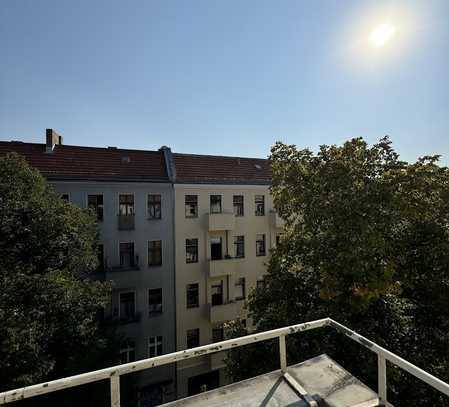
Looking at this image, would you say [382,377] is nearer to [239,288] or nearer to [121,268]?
[121,268]

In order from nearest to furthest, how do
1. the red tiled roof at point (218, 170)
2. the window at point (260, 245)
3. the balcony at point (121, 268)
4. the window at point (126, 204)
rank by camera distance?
the balcony at point (121, 268) < the window at point (126, 204) < the red tiled roof at point (218, 170) < the window at point (260, 245)

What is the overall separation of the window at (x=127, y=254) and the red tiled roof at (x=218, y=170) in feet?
14.4

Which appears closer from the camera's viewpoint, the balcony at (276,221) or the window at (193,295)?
the window at (193,295)

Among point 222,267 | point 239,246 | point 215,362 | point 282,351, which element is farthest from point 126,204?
point 282,351

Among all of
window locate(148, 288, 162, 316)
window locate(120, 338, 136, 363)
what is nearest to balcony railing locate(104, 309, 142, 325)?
window locate(148, 288, 162, 316)

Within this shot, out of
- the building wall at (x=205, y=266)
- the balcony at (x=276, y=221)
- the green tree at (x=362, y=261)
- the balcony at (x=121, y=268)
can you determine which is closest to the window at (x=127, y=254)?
the balcony at (x=121, y=268)

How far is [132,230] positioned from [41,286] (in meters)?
6.88

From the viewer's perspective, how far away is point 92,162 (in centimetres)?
1415

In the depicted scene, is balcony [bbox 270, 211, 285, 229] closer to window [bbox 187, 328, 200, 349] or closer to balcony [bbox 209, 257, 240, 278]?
balcony [bbox 209, 257, 240, 278]

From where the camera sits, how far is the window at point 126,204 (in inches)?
562

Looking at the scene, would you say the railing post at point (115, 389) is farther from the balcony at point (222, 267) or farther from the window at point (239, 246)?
the window at point (239, 246)

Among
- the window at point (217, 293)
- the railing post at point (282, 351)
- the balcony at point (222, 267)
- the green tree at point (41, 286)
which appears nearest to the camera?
the railing post at point (282, 351)

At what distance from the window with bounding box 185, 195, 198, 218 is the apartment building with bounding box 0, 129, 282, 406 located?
6 cm

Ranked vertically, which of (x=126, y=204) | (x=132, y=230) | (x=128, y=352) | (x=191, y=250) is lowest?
(x=128, y=352)
